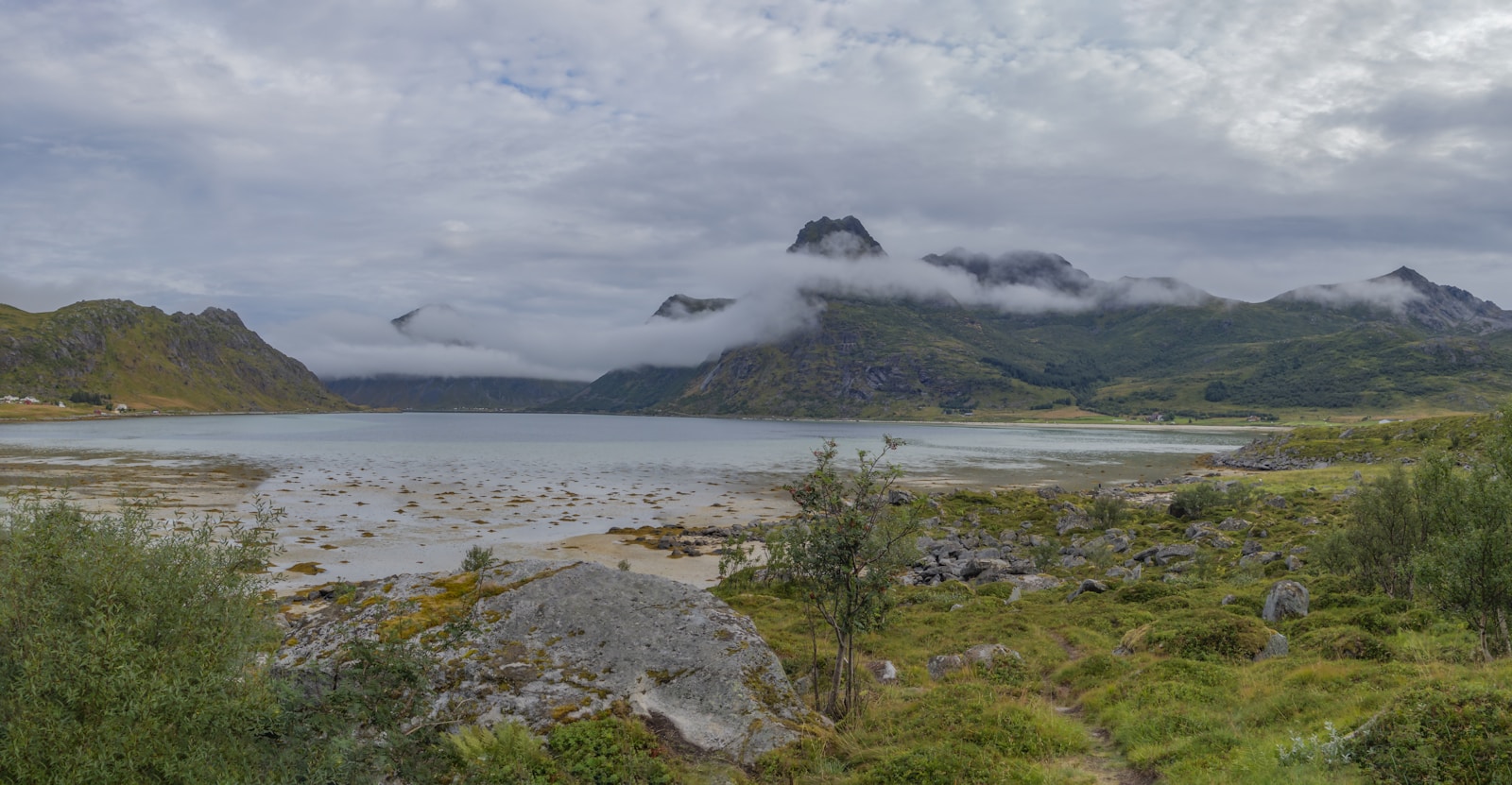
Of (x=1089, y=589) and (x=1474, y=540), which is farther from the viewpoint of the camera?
(x=1089, y=589)

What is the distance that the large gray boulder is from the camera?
11.9 metres

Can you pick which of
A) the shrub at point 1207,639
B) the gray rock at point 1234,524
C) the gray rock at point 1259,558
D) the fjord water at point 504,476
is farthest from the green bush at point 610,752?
the gray rock at point 1234,524

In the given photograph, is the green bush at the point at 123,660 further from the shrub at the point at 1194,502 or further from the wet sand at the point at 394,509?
the shrub at the point at 1194,502

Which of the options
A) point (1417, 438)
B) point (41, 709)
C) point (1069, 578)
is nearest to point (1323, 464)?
point (1417, 438)

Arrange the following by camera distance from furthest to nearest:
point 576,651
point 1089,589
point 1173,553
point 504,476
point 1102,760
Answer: point 504,476, point 1173,553, point 1089,589, point 576,651, point 1102,760

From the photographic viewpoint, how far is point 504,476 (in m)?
93.3

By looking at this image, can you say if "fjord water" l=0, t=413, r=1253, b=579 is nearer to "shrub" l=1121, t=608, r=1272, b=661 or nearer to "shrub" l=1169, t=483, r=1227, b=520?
"shrub" l=1121, t=608, r=1272, b=661

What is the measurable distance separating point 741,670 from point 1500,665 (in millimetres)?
13493

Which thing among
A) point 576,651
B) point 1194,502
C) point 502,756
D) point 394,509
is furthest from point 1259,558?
point 394,509

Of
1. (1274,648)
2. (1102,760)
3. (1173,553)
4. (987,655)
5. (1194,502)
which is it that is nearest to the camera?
(1102,760)

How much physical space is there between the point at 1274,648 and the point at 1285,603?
4.58m

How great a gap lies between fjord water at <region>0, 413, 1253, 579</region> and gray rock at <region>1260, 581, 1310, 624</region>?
1525cm

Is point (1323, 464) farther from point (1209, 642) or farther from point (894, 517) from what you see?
point (894, 517)

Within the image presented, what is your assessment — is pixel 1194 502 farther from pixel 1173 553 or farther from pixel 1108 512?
pixel 1173 553
